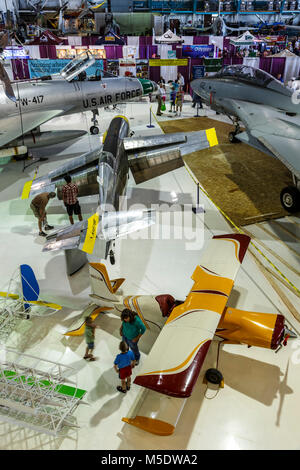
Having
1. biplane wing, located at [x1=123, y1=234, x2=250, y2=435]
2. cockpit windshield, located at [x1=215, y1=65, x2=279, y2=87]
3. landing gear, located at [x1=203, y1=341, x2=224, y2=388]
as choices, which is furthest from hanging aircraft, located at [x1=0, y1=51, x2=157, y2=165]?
landing gear, located at [x1=203, y1=341, x2=224, y2=388]

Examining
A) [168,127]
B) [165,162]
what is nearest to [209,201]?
[165,162]

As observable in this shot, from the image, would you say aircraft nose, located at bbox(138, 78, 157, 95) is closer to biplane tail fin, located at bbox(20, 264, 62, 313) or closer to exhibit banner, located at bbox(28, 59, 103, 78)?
exhibit banner, located at bbox(28, 59, 103, 78)

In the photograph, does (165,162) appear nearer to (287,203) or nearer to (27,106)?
(287,203)

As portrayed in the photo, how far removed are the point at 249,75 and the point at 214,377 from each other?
12.4 m

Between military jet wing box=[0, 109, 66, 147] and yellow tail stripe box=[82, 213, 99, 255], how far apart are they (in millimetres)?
5987

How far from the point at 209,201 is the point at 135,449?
7229mm

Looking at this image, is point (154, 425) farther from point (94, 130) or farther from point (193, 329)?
point (94, 130)

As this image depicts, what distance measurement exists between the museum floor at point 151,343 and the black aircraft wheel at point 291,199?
0.38m

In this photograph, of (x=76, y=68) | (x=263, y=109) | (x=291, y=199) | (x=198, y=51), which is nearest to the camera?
(x=291, y=199)

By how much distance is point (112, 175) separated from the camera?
7168 mm

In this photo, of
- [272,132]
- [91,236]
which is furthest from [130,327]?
[272,132]

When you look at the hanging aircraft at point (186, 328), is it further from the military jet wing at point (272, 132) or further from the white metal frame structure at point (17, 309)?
the military jet wing at point (272, 132)

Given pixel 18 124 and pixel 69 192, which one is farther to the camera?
pixel 18 124

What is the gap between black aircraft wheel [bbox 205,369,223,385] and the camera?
4715 mm
